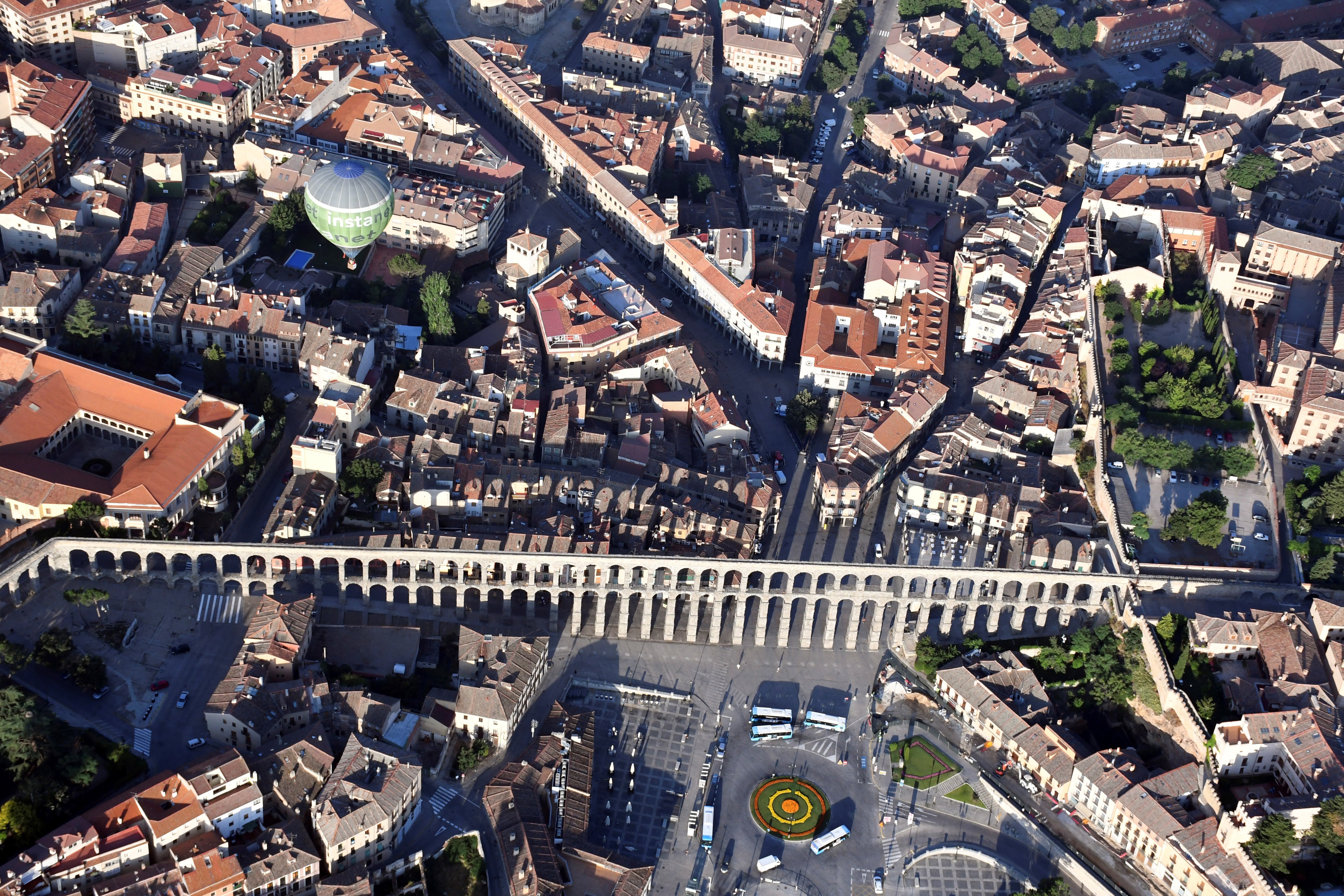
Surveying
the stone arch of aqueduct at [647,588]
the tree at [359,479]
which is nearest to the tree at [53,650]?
the stone arch of aqueduct at [647,588]

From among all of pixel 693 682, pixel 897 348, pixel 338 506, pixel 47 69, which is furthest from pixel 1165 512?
pixel 47 69

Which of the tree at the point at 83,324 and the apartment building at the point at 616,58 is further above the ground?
the apartment building at the point at 616,58

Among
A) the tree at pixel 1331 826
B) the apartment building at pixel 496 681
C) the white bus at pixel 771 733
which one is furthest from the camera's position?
the white bus at pixel 771 733

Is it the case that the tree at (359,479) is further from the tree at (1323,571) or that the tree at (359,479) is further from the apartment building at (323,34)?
the tree at (1323,571)

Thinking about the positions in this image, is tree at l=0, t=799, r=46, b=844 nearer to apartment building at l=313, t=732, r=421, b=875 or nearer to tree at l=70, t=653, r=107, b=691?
tree at l=70, t=653, r=107, b=691

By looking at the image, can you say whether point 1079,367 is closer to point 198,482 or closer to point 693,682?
point 693,682

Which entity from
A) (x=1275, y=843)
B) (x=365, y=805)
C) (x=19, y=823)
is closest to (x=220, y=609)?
(x=365, y=805)

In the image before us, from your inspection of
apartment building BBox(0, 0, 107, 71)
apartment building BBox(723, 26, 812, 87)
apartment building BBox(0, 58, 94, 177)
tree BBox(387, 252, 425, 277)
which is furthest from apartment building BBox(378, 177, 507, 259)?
apartment building BBox(723, 26, 812, 87)
